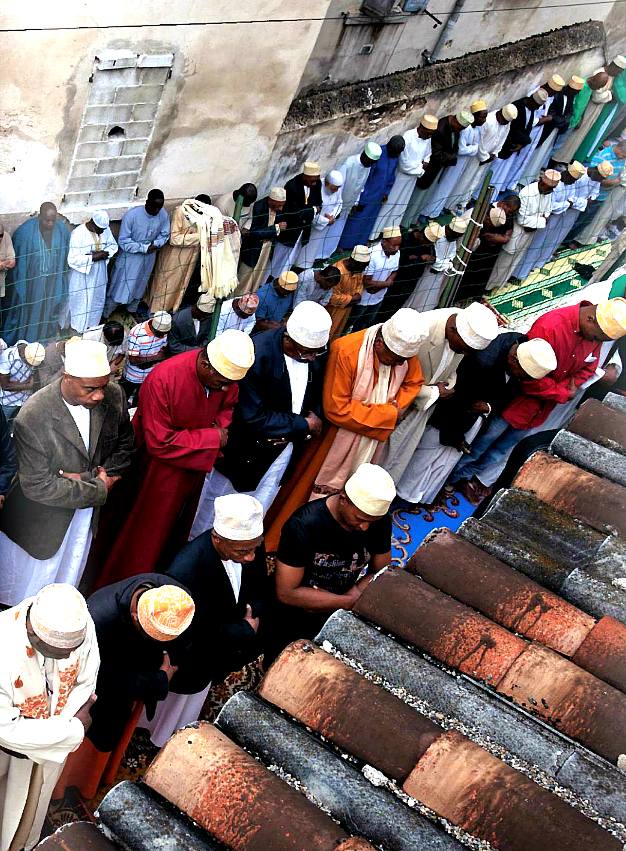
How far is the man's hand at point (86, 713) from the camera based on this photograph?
4344 millimetres

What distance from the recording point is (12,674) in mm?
3898

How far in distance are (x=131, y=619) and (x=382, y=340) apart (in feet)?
8.24

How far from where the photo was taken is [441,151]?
1166cm

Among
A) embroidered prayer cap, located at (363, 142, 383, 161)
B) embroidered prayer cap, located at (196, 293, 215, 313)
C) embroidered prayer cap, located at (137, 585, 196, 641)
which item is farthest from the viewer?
embroidered prayer cap, located at (363, 142, 383, 161)

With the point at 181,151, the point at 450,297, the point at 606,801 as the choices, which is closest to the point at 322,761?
the point at 606,801

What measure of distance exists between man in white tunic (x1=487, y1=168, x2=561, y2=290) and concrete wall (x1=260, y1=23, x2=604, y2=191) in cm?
186

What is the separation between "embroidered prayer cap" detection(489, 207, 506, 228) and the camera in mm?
10131

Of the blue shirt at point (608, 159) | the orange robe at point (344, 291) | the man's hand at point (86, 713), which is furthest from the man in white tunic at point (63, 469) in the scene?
the blue shirt at point (608, 159)

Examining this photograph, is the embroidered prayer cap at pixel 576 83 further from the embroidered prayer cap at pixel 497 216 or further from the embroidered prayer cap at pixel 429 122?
the embroidered prayer cap at pixel 497 216

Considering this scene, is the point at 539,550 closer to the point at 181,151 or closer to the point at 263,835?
the point at 263,835

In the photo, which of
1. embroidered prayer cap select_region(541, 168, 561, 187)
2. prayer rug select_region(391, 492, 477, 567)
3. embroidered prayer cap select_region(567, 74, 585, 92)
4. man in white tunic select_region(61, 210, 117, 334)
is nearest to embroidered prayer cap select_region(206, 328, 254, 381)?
prayer rug select_region(391, 492, 477, 567)

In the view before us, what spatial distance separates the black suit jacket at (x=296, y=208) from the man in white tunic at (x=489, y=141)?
2.93 m

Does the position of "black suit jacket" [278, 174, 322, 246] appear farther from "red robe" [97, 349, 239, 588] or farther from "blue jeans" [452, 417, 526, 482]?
"red robe" [97, 349, 239, 588]

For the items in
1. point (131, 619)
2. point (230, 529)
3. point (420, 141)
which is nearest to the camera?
point (131, 619)
